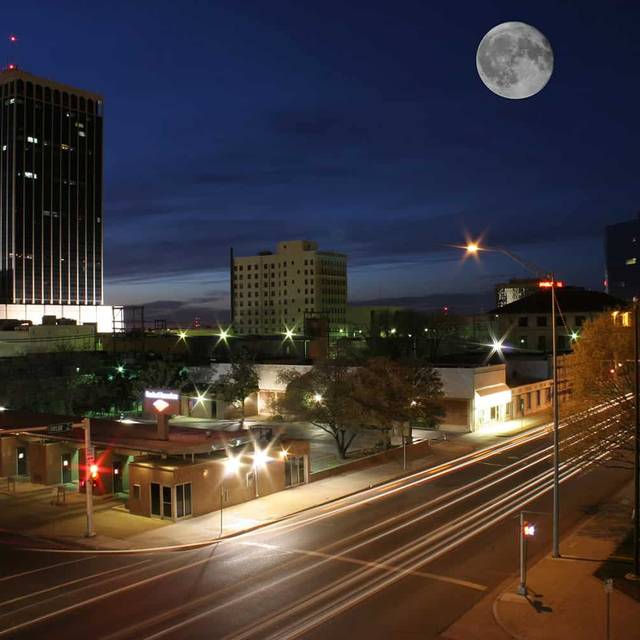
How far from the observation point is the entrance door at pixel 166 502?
2825 centimetres

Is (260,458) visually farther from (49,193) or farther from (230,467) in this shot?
(49,193)

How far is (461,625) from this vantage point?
16.4 m

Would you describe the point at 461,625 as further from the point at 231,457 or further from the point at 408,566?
the point at 231,457

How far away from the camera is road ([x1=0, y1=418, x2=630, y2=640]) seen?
16844 millimetres

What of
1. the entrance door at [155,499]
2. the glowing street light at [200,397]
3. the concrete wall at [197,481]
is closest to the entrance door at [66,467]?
the concrete wall at [197,481]

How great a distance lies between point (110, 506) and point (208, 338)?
77.9 m

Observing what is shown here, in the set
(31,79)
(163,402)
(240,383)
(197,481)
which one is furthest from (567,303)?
(31,79)

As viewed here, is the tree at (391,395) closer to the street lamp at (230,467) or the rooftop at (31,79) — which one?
the street lamp at (230,467)

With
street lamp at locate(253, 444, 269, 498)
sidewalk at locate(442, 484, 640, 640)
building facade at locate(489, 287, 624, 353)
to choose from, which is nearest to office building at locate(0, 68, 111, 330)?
Answer: building facade at locate(489, 287, 624, 353)

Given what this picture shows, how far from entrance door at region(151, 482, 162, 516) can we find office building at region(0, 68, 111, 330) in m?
154

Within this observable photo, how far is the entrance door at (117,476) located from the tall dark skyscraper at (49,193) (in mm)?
160563

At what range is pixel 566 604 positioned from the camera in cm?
1755

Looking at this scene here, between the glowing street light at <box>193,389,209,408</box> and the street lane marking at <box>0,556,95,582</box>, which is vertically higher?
the glowing street light at <box>193,389,209,408</box>

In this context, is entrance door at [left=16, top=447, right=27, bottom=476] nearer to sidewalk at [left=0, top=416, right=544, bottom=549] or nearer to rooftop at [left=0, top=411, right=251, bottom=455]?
rooftop at [left=0, top=411, right=251, bottom=455]
